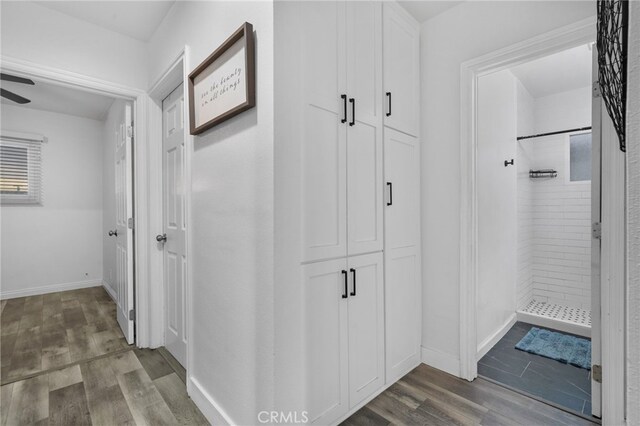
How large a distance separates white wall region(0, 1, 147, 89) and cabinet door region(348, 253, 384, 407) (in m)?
2.30

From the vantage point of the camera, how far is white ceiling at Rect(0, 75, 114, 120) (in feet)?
10.9

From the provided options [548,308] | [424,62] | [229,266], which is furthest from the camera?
[548,308]

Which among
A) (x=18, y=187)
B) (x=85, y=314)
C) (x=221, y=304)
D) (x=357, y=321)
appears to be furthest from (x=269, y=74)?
(x=18, y=187)

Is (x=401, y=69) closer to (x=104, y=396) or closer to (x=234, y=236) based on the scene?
(x=234, y=236)

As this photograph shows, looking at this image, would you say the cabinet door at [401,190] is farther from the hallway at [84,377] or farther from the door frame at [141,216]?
the door frame at [141,216]

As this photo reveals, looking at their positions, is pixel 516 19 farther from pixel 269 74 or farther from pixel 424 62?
pixel 269 74

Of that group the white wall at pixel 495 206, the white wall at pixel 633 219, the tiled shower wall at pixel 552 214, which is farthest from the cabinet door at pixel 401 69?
the tiled shower wall at pixel 552 214

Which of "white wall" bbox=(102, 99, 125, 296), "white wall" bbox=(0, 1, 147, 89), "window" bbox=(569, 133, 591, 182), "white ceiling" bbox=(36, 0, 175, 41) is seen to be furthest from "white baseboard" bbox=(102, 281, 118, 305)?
"window" bbox=(569, 133, 591, 182)

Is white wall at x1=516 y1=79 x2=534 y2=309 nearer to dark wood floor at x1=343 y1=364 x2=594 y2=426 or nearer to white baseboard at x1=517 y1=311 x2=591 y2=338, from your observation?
white baseboard at x1=517 y1=311 x2=591 y2=338

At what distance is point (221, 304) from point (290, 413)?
0.61 metres

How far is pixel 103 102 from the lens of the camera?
3.80 m

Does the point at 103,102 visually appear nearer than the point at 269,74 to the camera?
No

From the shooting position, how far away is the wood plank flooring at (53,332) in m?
2.31

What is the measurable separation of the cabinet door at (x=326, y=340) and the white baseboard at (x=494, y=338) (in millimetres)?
1314
